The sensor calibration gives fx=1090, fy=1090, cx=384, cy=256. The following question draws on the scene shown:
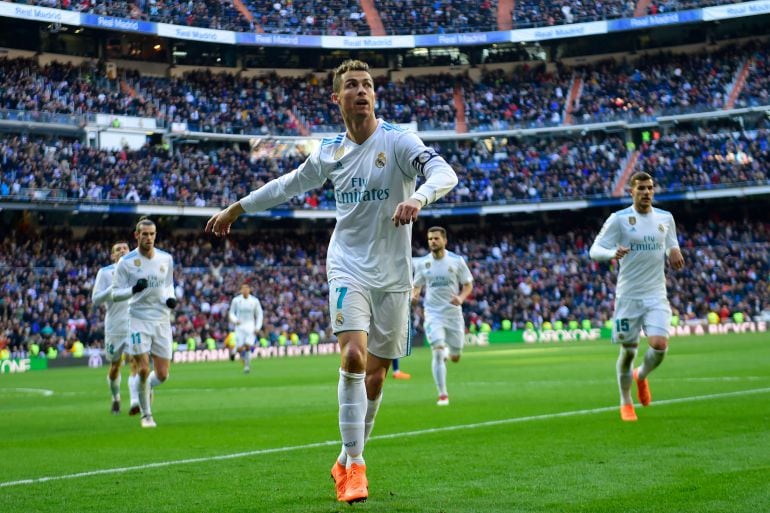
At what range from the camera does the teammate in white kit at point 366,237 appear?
773cm

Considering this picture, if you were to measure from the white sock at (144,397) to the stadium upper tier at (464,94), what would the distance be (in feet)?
147

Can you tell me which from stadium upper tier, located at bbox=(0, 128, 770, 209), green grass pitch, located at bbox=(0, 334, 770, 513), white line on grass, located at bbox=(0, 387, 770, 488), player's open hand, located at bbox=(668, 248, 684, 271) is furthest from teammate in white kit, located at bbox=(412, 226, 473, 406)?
stadium upper tier, located at bbox=(0, 128, 770, 209)

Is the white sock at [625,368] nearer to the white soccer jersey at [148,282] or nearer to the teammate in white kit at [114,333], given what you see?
the white soccer jersey at [148,282]

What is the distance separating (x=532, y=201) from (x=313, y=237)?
1286cm

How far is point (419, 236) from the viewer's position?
65375 millimetres

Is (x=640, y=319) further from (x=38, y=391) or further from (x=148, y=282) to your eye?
(x=38, y=391)

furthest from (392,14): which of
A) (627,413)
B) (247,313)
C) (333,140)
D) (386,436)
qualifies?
(333,140)

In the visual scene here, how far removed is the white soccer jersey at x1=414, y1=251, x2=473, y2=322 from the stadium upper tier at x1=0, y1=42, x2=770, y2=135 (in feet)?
139

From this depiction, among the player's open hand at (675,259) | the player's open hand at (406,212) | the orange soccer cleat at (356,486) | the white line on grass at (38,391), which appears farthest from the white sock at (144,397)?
the white line on grass at (38,391)

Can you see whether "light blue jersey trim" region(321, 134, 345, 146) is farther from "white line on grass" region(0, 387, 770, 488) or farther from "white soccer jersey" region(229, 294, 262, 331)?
"white soccer jersey" region(229, 294, 262, 331)

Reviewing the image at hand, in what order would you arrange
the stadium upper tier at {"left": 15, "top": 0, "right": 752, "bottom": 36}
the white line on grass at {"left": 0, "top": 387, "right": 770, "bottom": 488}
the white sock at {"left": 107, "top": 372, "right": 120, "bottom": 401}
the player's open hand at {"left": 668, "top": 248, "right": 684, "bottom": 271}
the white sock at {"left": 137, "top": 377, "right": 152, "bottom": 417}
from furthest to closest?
1. the stadium upper tier at {"left": 15, "top": 0, "right": 752, "bottom": 36}
2. the white sock at {"left": 107, "top": 372, "right": 120, "bottom": 401}
3. the white sock at {"left": 137, "top": 377, "right": 152, "bottom": 417}
4. the player's open hand at {"left": 668, "top": 248, "right": 684, "bottom": 271}
5. the white line on grass at {"left": 0, "top": 387, "right": 770, "bottom": 488}

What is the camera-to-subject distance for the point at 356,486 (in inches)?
286

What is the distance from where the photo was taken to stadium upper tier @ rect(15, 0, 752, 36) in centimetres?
6272

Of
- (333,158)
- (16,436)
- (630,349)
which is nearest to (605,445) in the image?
(630,349)
